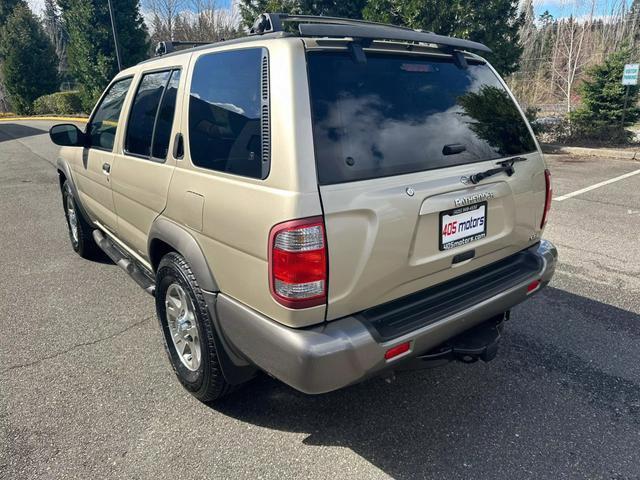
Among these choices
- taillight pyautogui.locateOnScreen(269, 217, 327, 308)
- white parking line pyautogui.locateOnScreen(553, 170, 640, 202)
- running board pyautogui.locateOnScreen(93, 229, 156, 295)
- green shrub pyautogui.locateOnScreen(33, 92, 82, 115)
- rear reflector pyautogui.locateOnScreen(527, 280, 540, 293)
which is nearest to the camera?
taillight pyautogui.locateOnScreen(269, 217, 327, 308)

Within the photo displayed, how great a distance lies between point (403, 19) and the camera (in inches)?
450

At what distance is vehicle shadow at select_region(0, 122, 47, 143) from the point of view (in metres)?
18.1

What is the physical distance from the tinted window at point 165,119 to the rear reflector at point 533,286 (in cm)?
223

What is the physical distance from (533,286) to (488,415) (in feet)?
2.52

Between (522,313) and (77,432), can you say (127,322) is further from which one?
(522,313)

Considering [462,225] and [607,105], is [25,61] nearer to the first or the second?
[607,105]

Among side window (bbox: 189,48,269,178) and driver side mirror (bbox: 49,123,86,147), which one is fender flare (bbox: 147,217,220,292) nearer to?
side window (bbox: 189,48,269,178)

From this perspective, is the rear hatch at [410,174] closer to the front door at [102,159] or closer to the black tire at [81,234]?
the front door at [102,159]

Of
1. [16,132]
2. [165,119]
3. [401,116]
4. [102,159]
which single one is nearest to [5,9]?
[16,132]

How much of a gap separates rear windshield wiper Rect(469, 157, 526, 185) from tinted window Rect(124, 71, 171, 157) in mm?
1921

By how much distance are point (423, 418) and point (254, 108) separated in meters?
1.86

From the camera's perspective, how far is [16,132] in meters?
19.8

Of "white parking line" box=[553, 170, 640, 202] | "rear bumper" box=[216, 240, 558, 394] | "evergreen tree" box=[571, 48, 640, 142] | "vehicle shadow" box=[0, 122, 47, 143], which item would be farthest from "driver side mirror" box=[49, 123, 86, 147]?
"vehicle shadow" box=[0, 122, 47, 143]

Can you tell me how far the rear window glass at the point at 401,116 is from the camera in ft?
6.51
